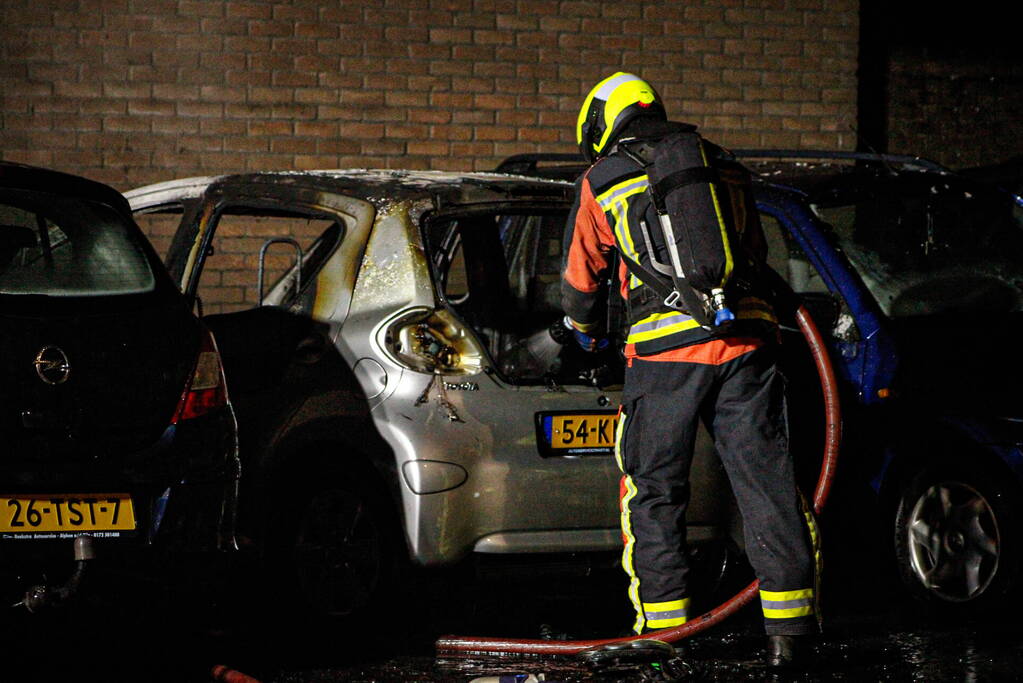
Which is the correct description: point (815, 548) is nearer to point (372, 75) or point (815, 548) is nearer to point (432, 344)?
point (432, 344)

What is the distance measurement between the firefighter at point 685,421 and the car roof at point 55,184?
59.2 inches

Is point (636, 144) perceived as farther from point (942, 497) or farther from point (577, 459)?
point (942, 497)

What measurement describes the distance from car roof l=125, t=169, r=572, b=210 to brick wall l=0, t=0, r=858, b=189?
11.8 feet

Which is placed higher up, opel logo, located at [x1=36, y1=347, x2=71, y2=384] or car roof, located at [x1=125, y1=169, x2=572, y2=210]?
car roof, located at [x1=125, y1=169, x2=572, y2=210]

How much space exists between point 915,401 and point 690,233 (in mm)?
1576

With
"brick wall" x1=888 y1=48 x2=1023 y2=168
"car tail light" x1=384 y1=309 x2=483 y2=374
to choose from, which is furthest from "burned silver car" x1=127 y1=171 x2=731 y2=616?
"brick wall" x1=888 y1=48 x2=1023 y2=168

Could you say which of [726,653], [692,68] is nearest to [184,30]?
[692,68]

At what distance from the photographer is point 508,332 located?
245 inches

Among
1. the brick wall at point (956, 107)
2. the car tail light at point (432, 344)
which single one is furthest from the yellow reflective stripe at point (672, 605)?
the brick wall at point (956, 107)

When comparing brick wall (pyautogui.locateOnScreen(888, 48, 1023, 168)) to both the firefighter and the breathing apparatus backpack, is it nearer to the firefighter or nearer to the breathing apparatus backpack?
the firefighter

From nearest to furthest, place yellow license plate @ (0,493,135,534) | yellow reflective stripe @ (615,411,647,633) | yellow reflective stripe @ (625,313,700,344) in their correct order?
1. yellow license plate @ (0,493,135,534)
2. yellow reflective stripe @ (625,313,700,344)
3. yellow reflective stripe @ (615,411,647,633)

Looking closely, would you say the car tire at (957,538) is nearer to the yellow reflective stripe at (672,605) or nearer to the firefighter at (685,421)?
the firefighter at (685,421)

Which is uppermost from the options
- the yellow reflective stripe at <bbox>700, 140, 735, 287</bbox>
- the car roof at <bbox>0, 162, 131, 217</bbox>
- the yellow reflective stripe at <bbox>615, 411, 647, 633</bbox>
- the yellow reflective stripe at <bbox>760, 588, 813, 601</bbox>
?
the car roof at <bbox>0, 162, 131, 217</bbox>

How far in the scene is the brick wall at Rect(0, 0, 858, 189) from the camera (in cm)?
973
